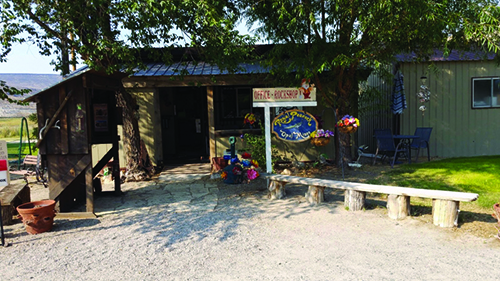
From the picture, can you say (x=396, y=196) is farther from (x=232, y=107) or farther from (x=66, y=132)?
(x=232, y=107)

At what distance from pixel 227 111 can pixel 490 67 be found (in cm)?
765

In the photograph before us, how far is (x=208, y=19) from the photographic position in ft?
20.3

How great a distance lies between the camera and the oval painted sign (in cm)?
739

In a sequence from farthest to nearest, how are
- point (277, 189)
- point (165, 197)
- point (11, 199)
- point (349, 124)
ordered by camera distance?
point (349, 124) < point (165, 197) < point (277, 189) < point (11, 199)

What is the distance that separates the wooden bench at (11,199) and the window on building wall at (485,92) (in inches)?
449

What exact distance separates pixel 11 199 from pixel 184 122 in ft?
22.8

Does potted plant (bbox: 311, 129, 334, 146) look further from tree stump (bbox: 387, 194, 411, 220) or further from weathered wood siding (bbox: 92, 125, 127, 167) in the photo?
weathered wood siding (bbox: 92, 125, 127, 167)

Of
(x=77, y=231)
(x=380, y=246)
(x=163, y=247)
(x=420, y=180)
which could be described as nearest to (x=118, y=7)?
(x=77, y=231)

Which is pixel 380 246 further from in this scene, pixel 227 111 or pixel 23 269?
pixel 227 111

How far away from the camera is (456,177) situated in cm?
746

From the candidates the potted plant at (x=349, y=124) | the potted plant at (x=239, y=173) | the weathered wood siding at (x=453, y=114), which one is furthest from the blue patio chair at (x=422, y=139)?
the potted plant at (x=239, y=173)

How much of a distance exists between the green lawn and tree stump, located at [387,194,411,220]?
4.50 feet

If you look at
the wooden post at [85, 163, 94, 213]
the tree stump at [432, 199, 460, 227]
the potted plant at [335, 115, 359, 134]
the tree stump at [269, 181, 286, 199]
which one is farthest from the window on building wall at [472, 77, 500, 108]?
the wooden post at [85, 163, 94, 213]

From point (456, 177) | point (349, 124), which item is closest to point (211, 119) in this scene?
point (349, 124)
